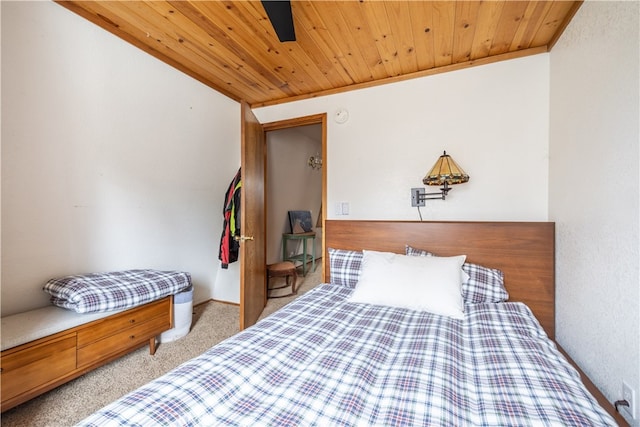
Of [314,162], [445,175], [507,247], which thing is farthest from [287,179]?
[507,247]

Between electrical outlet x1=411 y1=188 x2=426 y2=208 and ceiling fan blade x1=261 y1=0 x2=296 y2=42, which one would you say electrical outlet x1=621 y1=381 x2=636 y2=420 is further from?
ceiling fan blade x1=261 y1=0 x2=296 y2=42

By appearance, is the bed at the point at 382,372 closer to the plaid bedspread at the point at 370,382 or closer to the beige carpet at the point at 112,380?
the plaid bedspread at the point at 370,382

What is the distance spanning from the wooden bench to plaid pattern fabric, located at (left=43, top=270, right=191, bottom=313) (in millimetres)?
67

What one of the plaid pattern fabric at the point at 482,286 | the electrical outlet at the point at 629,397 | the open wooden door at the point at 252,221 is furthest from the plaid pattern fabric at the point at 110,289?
the electrical outlet at the point at 629,397

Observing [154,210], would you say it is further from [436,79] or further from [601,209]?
[601,209]

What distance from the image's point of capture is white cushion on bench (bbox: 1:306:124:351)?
51.9 inches

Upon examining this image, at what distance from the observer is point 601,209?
4.18 feet

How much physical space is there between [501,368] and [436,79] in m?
2.12

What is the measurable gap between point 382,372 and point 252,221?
1872 mm

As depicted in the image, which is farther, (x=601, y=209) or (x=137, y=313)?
(x=137, y=313)

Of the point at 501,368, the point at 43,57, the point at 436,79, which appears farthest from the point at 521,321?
the point at 43,57

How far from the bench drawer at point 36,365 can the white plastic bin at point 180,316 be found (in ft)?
2.34

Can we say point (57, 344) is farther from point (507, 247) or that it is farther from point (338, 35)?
point (507, 247)

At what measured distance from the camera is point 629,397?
108cm
